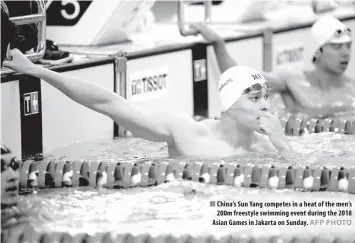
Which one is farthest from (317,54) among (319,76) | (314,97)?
(314,97)

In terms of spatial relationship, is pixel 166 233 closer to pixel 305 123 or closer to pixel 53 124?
pixel 53 124

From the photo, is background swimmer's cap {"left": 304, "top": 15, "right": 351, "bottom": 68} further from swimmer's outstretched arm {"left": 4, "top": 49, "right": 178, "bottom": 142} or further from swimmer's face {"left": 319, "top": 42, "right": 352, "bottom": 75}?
swimmer's outstretched arm {"left": 4, "top": 49, "right": 178, "bottom": 142}

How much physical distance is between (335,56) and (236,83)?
5.74ft

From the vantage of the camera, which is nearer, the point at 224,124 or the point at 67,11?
the point at 224,124

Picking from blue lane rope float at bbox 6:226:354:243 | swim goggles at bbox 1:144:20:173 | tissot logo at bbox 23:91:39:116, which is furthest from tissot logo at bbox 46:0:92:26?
blue lane rope float at bbox 6:226:354:243

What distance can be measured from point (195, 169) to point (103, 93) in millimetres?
516

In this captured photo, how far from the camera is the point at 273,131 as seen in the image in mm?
4227

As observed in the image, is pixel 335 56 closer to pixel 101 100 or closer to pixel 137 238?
pixel 101 100

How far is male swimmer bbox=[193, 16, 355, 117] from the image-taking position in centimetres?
577

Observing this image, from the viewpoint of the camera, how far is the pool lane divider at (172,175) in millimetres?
3824

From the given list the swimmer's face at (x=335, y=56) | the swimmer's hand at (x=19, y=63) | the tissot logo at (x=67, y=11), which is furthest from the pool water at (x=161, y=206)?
the swimmer's face at (x=335, y=56)

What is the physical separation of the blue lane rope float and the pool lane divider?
2.38ft

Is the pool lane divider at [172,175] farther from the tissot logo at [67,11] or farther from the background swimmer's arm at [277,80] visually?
the background swimmer's arm at [277,80]

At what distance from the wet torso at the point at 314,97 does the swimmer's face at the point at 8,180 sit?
2.79 meters
